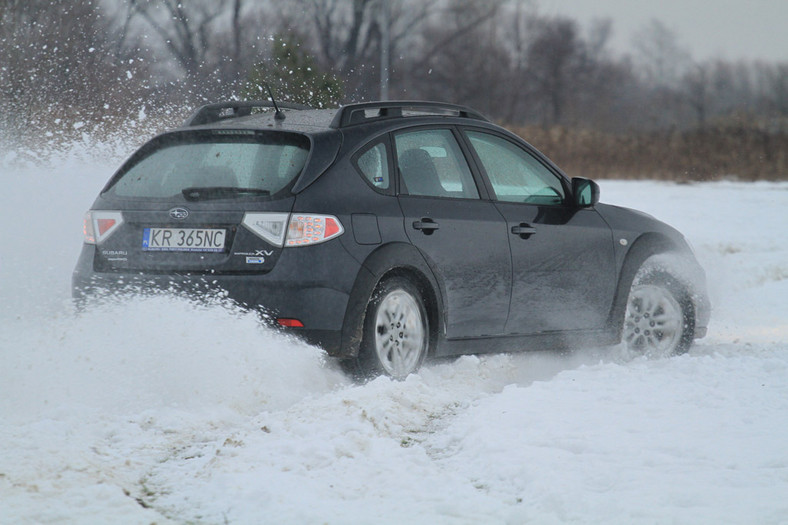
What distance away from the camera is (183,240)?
5.44 meters

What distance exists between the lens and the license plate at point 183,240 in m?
5.38

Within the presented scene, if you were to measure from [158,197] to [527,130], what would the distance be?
2759 cm

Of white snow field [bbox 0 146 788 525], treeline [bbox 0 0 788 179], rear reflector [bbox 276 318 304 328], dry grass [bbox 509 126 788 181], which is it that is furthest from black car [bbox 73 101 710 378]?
dry grass [bbox 509 126 788 181]

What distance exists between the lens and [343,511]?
369 centimetres

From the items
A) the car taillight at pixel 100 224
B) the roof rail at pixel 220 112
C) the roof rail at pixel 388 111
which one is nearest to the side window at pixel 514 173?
the roof rail at pixel 388 111

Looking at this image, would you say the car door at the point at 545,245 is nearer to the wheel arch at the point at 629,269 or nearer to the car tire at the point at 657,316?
the wheel arch at the point at 629,269

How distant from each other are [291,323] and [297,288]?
0.59 ft

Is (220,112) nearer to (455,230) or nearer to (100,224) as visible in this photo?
(100,224)

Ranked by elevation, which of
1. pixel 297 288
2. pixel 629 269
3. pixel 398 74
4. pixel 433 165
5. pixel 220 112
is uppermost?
pixel 398 74

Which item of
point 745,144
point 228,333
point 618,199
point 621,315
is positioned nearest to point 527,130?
point 745,144

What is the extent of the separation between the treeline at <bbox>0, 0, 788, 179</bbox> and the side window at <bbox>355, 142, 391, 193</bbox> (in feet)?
24.7

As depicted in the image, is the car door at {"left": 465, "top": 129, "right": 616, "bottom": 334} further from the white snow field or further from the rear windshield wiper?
the rear windshield wiper

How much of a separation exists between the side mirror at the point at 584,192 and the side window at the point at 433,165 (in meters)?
0.90

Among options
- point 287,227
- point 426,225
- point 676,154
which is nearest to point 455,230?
point 426,225
